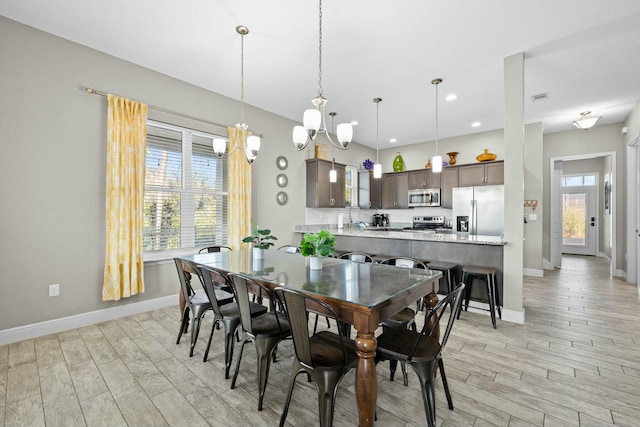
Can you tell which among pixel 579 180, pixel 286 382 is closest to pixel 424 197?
pixel 579 180

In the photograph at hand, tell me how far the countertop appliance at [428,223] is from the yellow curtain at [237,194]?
410 cm

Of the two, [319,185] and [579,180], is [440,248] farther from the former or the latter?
[579,180]

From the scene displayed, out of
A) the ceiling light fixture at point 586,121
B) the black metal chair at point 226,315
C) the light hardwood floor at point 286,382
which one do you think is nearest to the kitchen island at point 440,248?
the light hardwood floor at point 286,382

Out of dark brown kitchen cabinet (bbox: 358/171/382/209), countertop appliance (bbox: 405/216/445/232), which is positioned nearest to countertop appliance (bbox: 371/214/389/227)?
dark brown kitchen cabinet (bbox: 358/171/382/209)

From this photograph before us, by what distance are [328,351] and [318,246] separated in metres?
0.76

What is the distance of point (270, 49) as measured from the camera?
3.15 metres

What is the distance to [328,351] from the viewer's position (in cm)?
169

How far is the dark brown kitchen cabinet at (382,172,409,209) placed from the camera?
6805 millimetres

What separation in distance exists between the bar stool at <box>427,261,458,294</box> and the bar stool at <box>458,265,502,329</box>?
0.48ft

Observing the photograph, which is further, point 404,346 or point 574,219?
point 574,219

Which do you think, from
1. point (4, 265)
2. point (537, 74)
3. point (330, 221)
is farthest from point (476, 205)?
point (4, 265)

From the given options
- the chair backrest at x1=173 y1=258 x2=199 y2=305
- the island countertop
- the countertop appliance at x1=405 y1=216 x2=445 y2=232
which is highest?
the countertop appliance at x1=405 y1=216 x2=445 y2=232

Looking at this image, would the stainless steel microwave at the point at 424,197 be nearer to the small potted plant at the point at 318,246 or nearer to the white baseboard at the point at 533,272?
the white baseboard at the point at 533,272

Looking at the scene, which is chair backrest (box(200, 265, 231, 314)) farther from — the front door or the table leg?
the front door
